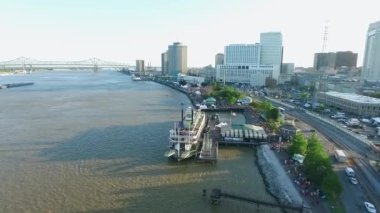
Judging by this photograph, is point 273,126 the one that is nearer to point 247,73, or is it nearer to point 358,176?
point 358,176

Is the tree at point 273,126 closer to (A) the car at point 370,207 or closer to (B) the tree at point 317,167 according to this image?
(B) the tree at point 317,167

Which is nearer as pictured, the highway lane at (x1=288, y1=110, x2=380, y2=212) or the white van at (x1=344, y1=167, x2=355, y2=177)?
the highway lane at (x1=288, y1=110, x2=380, y2=212)

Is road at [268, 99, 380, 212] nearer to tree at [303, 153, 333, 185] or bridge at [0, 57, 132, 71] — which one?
tree at [303, 153, 333, 185]

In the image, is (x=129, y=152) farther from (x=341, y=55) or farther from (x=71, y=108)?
(x=341, y=55)

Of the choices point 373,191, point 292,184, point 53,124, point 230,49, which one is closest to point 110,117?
point 53,124

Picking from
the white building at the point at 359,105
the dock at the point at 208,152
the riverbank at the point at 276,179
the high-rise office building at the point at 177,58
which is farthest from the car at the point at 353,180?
the high-rise office building at the point at 177,58

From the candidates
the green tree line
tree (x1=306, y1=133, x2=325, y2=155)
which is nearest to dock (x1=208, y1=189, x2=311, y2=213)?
the green tree line

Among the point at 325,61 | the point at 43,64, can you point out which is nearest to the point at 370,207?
the point at 325,61
